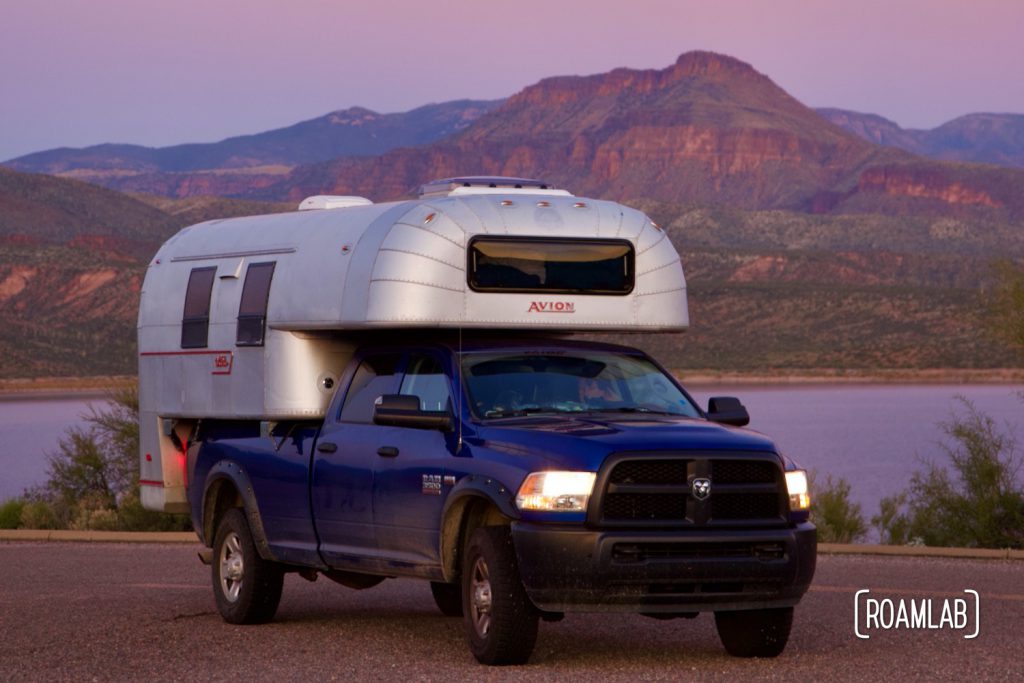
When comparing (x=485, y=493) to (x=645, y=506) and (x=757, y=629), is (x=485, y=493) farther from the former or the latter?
(x=757, y=629)

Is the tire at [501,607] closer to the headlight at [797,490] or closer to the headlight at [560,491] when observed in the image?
the headlight at [560,491]

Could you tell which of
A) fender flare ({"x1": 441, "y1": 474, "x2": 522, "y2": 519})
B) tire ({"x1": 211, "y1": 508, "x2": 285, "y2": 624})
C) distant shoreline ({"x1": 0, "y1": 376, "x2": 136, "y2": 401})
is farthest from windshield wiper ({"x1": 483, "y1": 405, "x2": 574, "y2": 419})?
distant shoreline ({"x1": 0, "y1": 376, "x2": 136, "y2": 401})

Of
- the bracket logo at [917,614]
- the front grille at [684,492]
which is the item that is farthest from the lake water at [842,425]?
the front grille at [684,492]

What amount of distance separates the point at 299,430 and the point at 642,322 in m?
2.53

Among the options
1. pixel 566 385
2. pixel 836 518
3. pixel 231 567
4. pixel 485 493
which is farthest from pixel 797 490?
pixel 836 518

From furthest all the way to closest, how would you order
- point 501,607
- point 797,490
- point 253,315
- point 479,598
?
point 253,315 < point 797,490 < point 479,598 < point 501,607

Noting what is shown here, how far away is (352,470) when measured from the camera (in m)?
11.4

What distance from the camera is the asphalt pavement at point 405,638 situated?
988cm

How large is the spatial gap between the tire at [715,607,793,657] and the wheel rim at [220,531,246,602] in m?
3.83

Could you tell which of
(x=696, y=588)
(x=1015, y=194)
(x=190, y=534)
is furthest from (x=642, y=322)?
(x=1015, y=194)

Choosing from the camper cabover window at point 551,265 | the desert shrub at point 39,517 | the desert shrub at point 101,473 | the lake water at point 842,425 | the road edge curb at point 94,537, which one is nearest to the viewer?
the camper cabover window at point 551,265

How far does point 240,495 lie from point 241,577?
59 cm

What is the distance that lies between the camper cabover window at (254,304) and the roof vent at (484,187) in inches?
50.5

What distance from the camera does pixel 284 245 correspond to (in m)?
12.6
